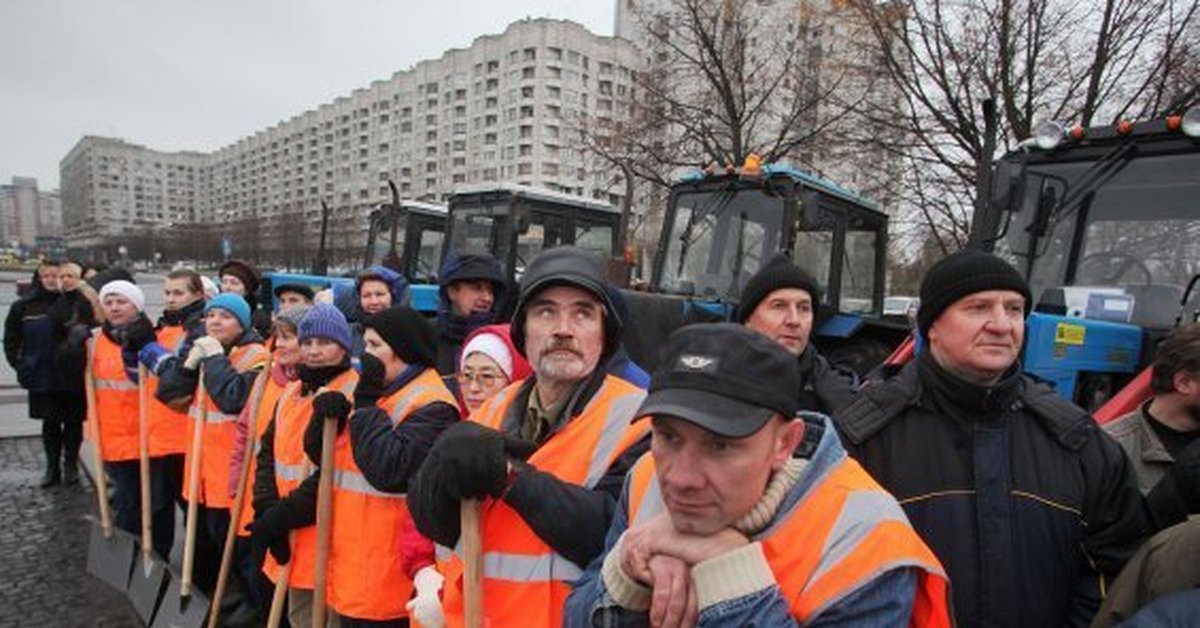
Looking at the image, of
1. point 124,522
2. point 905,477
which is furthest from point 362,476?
point 124,522

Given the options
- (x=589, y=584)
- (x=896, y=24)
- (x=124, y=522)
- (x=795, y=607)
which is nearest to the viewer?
(x=795, y=607)

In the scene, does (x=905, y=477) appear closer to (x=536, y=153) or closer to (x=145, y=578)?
(x=145, y=578)

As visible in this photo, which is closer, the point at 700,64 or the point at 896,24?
the point at 896,24

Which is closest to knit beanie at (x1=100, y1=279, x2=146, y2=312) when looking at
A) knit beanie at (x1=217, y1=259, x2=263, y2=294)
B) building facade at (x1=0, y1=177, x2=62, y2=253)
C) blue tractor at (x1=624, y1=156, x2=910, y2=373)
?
knit beanie at (x1=217, y1=259, x2=263, y2=294)

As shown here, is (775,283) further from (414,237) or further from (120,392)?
(414,237)

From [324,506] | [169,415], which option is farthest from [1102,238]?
[169,415]

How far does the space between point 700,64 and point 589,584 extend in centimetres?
1582

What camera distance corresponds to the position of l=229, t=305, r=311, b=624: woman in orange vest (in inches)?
133

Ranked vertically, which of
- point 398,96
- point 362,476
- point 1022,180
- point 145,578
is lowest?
point 145,578

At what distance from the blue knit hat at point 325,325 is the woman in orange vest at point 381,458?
33 centimetres

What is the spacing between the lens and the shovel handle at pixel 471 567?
1.73m

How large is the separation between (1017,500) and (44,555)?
582cm

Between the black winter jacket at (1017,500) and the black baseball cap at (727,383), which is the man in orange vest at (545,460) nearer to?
the black baseball cap at (727,383)

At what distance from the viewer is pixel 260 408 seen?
11.1 feet
